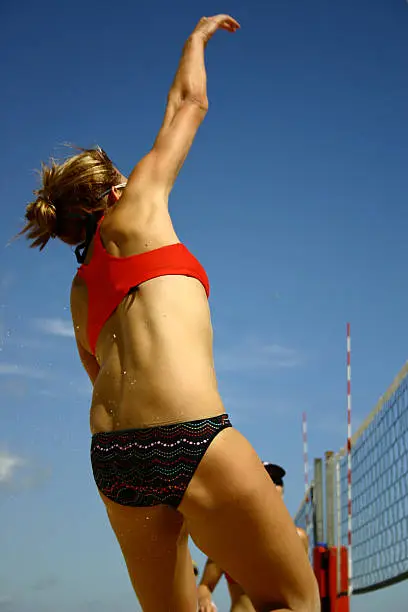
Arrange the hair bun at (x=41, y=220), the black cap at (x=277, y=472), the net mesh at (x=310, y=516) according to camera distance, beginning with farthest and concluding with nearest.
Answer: the net mesh at (x=310, y=516)
the black cap at (x=277, y=472)
the hair bun at (x=41, y=220)

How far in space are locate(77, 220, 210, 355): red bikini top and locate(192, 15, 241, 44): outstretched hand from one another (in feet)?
2.95

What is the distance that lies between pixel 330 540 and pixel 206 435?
741 cm

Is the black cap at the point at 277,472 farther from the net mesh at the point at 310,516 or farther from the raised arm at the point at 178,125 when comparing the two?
the raised arm at the point at 178,125

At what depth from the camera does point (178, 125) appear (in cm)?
267

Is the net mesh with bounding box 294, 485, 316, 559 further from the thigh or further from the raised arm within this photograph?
the raised arm

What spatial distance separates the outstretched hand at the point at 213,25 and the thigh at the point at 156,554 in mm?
1728

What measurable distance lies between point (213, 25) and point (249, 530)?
6.27 ft

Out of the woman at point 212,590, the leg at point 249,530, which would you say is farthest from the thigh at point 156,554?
the woman at point 212,590

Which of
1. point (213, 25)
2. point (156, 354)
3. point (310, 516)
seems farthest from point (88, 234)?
point (310, 516)

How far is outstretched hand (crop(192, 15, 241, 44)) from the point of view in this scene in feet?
9.87

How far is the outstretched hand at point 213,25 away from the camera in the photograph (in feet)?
9.87

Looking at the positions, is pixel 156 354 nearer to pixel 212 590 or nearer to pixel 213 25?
pixel 213 25

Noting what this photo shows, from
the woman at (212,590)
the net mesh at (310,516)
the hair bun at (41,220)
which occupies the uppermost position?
the net mesh at (310,516)

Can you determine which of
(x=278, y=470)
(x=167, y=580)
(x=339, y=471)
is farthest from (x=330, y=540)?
(x=167, y=580)
